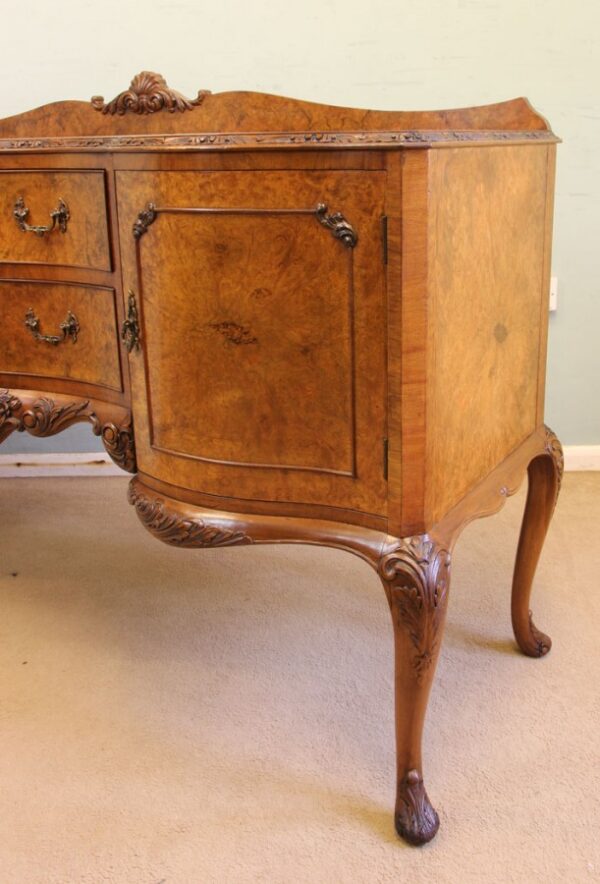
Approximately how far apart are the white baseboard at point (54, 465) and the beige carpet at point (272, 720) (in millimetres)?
478

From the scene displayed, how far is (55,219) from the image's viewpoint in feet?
4.89

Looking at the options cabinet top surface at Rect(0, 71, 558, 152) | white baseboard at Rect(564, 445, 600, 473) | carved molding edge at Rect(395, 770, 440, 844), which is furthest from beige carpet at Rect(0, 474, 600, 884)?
cabinet top surface at Rect(0, 71, 558, 152)

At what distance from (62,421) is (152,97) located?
0.55 metres

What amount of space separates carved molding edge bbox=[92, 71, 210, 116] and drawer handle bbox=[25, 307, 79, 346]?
13.4 inches

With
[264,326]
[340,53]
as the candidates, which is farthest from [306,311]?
[340,53]

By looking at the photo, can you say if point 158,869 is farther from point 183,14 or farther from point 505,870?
point 183,14

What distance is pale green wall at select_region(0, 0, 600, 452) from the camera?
7.66 ft

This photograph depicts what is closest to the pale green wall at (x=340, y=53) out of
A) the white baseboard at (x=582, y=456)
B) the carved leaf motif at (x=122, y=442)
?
the white baseboard at (x=582, y=456)

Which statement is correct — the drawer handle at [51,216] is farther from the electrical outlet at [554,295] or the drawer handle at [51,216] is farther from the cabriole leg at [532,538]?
the electrical outlet at [554,295]

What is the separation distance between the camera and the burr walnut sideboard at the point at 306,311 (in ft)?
3.80

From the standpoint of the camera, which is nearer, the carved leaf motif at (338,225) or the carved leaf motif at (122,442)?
the carved leaf motif at (338,225)

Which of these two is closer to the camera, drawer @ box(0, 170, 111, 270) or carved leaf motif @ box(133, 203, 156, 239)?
carved leaf motif @ box(133, 203, 156, 239)

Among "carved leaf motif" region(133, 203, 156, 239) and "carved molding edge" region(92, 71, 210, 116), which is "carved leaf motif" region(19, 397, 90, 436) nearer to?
"carved leaf motif" region(133, 203, 156, 239)

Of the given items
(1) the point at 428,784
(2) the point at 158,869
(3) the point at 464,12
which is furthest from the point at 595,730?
(3) the point at 464,12
